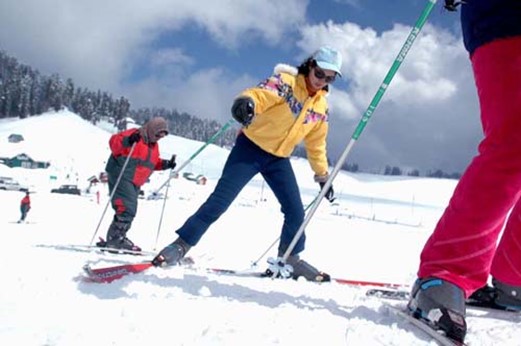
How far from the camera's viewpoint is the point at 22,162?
82.4m

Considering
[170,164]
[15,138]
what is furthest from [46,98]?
[170,164]

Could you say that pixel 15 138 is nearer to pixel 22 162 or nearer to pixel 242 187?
pixel 22 162

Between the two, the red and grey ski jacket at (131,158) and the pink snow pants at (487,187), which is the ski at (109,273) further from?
the red and grey ski jacket at (131,158)

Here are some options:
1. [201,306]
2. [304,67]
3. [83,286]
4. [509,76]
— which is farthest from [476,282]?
[304,67]

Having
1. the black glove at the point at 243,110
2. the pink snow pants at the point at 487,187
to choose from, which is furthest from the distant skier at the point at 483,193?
the black glove at the point at 243,110

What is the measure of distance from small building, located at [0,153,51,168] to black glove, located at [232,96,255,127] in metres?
87.7

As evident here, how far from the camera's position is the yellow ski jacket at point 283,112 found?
4191 millimetres

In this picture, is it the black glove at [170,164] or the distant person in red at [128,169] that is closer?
the distant person in red at [128,169]

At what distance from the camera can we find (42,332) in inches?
72.1

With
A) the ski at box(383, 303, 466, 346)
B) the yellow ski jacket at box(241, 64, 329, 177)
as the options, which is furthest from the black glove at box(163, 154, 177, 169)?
the ski at box(383, 303, 466, 346)

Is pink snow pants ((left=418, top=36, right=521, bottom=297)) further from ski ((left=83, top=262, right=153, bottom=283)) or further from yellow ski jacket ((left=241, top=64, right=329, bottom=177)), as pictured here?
yellow ski jacket ((left=241, top=64, right=329, bottom=177))

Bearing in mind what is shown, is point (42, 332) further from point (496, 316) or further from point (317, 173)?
point (317, 173)

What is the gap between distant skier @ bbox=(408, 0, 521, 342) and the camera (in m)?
2.00

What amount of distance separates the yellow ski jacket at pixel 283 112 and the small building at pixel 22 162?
3433 inches
